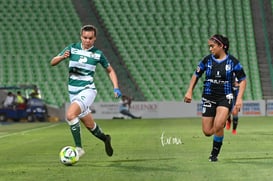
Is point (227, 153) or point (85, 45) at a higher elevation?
point (85, 45)

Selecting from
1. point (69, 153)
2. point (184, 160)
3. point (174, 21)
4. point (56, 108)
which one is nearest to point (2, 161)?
point (69, 153)

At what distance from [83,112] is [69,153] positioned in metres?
1.06

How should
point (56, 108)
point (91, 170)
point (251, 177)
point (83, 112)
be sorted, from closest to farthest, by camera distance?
1. point (251, 177)
2. point (91, 170)
3. point (83, 112)
4. point (56, 108)

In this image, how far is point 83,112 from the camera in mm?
12766

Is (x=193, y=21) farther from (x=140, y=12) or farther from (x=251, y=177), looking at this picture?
(x=251, y=177)

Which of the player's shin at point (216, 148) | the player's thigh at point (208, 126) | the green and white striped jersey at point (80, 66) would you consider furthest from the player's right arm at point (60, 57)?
the player's shin at point (216, 148)

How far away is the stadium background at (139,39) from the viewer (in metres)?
43.8

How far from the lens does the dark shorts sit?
41.5ft

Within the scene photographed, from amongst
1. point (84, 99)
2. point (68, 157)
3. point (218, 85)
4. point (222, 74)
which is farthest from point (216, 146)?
point (68, 157)

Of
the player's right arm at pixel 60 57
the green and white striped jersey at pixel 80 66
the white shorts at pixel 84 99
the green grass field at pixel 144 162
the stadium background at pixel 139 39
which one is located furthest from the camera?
the stadium background at pixel 139 39

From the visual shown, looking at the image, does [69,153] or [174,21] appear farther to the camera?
[174,21]

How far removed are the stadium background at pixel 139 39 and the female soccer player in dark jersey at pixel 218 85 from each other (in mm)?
29783

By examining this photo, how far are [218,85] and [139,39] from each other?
3401 cm

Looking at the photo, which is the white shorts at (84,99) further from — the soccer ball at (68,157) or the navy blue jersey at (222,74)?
the navy blue jersey at (222,74)
